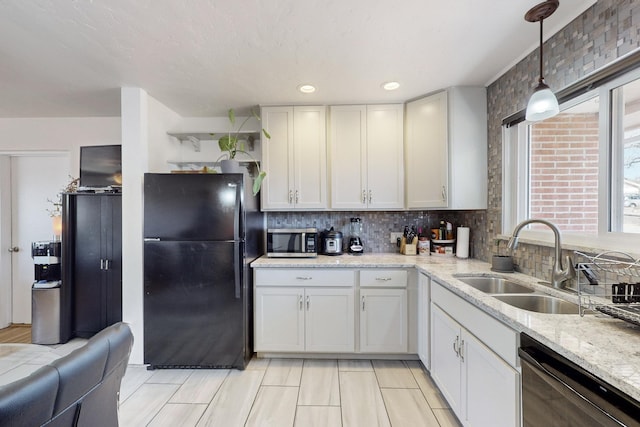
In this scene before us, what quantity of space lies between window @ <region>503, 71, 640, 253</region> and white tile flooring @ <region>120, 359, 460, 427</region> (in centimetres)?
143

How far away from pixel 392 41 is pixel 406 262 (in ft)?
5.54

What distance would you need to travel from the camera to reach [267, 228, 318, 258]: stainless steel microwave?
2.74 meters

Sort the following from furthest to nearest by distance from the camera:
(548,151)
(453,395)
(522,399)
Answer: (548,151) < (453,395) < (522,399)

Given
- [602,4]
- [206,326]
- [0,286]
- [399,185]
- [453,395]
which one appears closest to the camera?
[602,4]

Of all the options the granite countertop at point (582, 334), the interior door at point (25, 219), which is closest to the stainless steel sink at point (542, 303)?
the granite countertop at point (582, 334)

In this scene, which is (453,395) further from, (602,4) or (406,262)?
(602,4)

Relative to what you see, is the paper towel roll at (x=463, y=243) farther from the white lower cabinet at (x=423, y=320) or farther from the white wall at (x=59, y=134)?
the white wall at (x=59, y=134)

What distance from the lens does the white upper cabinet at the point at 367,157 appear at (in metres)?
2.77

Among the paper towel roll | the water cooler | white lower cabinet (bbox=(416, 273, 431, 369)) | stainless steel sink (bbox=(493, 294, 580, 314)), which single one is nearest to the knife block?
the paper towel roll

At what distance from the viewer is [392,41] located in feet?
5.86

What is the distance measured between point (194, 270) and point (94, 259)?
1320mm

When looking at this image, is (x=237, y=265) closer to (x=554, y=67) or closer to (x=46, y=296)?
(x=46, y=296)

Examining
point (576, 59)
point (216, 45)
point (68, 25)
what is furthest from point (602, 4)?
point (68, 25)

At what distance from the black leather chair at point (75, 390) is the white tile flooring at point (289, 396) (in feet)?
3.83
